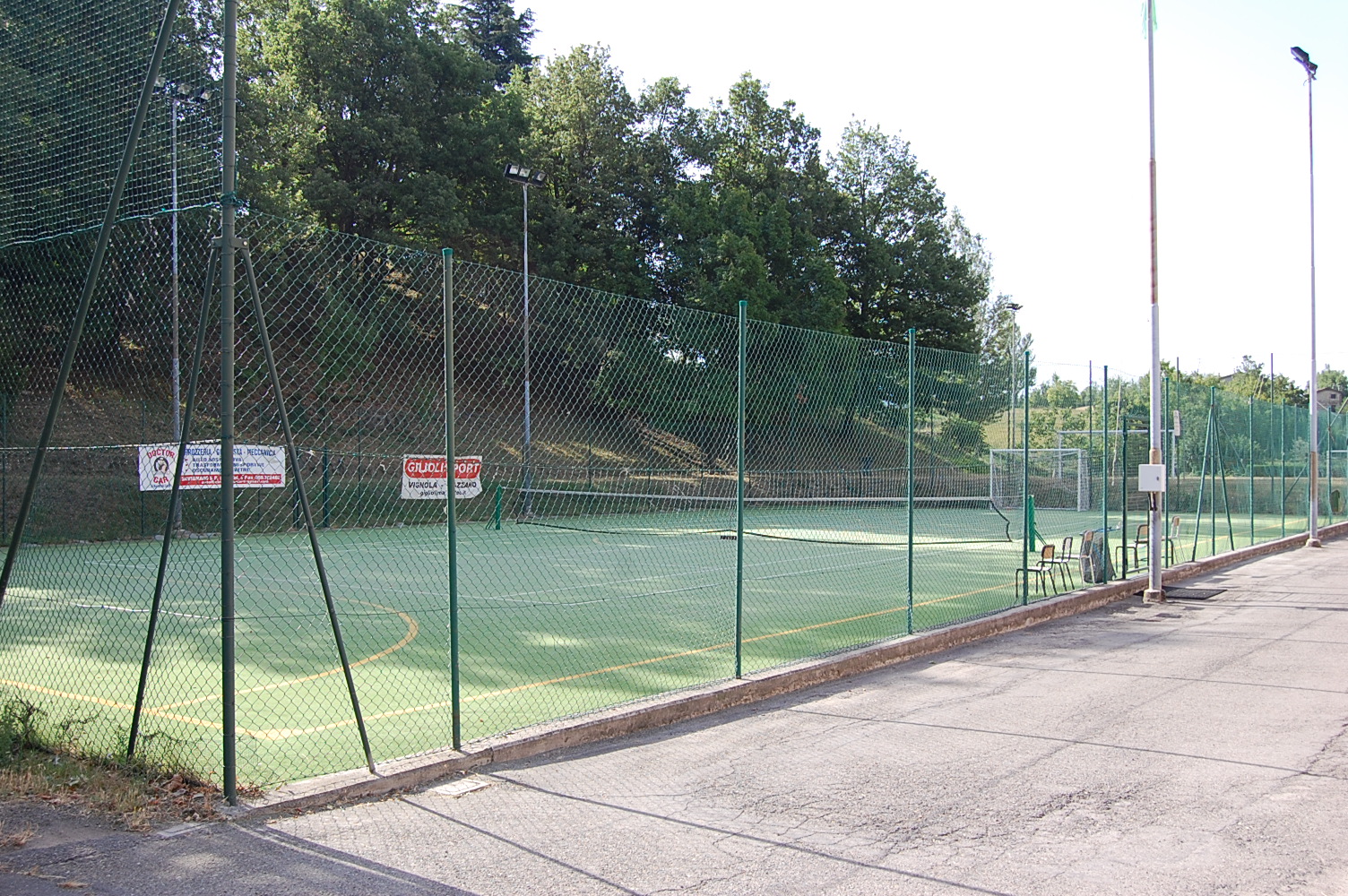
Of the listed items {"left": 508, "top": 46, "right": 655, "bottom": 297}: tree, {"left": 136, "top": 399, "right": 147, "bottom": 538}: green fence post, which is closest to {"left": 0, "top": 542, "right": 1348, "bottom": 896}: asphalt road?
{"left": 136, "top": 399, "right": 147, "bottom": 538}: green fence post

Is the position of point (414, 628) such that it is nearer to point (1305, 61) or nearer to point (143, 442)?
point (143, 442)

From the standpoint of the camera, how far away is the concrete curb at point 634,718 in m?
5.01

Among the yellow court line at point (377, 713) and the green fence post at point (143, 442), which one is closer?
the yellow court line at point (377, 713)

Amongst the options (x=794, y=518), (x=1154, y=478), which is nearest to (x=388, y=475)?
(x=794, y=518)

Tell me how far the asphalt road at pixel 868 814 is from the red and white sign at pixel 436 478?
1.60m

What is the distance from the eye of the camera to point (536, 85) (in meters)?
46.9

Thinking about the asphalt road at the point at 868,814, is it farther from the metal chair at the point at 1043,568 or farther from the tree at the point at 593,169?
the tree at the point at 593,169

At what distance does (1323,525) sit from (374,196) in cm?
3182

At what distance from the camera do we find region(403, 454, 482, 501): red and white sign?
18.8ft

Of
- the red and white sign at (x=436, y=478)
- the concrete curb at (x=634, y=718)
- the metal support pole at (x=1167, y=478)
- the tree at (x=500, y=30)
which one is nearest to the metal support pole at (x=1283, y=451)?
the metal support pole at (x=1167, y=478)

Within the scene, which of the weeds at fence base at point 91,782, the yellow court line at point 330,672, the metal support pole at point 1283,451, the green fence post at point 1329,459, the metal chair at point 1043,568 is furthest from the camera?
the green fence post at point 1329,459

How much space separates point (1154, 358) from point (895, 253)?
36.5 metres

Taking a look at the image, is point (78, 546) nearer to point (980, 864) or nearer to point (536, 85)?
point (980, 864)

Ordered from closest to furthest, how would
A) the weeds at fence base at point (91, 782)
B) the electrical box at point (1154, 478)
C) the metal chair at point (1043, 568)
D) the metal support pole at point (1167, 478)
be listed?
the weeds at fence base at point (91, 782), the metal chair at point (1043, 568), the electrical box at point (1154, 478), the metal support pole at point (1167, 478)
